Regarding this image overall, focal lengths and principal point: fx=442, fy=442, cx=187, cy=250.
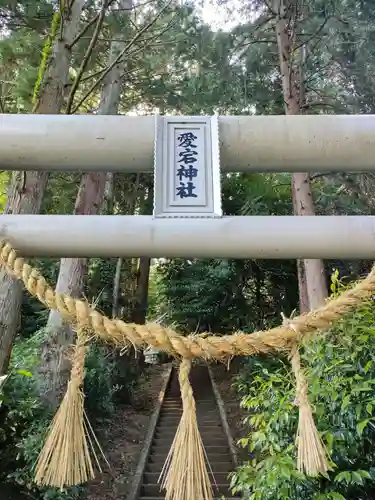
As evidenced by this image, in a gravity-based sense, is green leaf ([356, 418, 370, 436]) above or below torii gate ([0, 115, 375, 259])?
below

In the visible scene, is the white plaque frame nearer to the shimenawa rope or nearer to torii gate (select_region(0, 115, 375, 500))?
torii gate (select_region(0, 115, 375, 500))

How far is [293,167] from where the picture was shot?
1.86 meters

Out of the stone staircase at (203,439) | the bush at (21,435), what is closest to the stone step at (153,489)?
the stone staircase at (203,439)

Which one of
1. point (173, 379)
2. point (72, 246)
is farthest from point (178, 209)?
point (173, 379)

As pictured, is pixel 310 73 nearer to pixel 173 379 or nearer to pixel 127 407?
pixel 127 407

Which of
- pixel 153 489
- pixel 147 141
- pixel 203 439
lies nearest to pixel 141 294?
pixel 203 439

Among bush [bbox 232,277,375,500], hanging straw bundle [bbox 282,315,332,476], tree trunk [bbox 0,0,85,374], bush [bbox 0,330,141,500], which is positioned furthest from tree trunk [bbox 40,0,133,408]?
hanging straw bundle [bbox 282,315,332,476]

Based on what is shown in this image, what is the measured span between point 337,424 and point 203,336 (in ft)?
4.71

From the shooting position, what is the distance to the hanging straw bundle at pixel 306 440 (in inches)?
49.4

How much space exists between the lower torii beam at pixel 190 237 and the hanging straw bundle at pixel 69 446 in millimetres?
482

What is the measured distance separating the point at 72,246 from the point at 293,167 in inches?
38.0

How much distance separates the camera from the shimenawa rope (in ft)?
4.06

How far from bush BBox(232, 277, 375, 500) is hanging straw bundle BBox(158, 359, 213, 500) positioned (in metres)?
1.06

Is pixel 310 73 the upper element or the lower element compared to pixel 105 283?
upper
